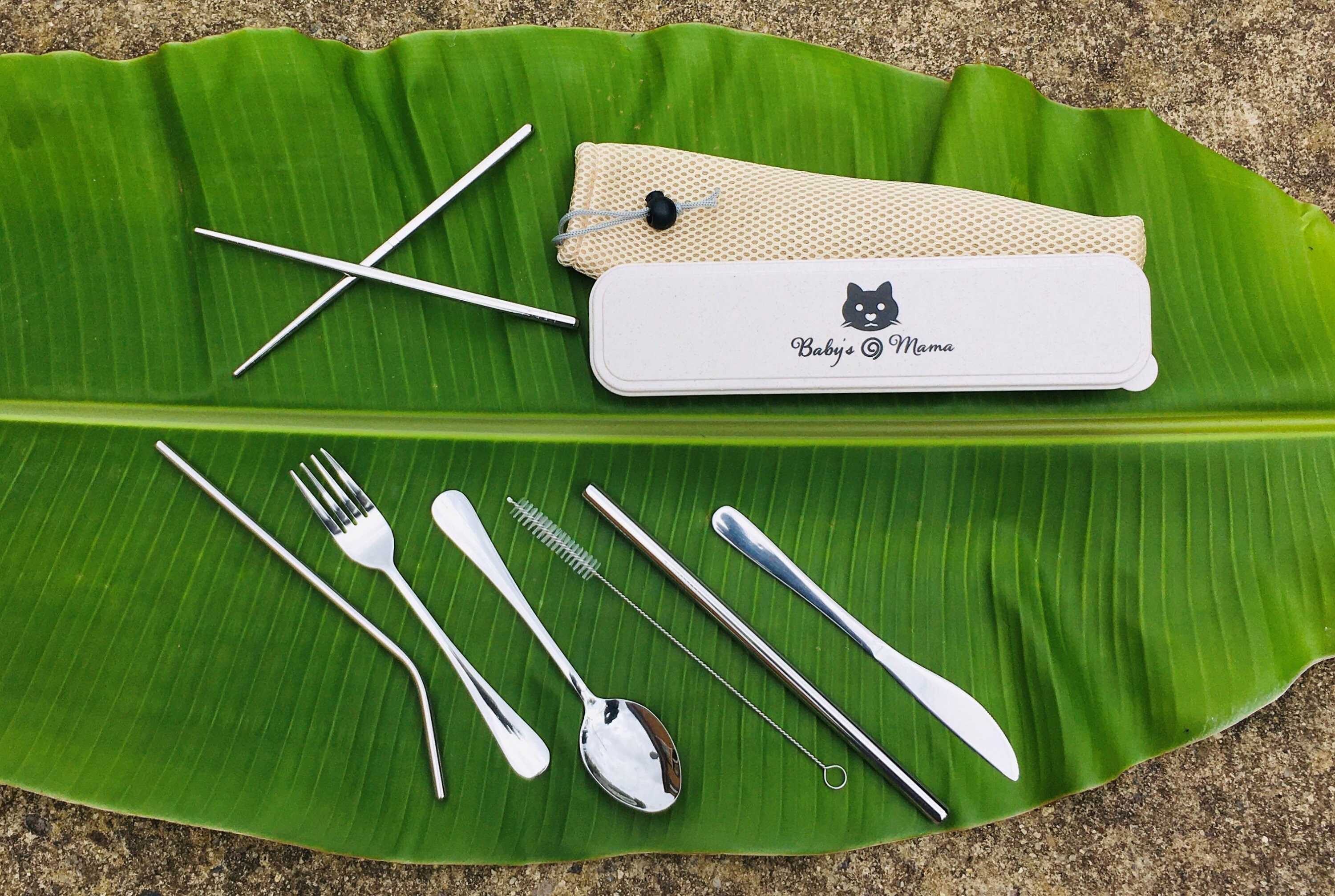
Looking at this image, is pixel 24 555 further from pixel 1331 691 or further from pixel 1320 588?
pixel 1331 691

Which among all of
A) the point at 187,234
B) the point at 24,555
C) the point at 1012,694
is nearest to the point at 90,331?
the point at 187,234

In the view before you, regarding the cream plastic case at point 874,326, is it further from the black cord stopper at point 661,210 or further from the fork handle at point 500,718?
the fork handle at point 500,718

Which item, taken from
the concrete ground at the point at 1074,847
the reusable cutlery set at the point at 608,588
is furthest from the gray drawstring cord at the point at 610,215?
the concrete ground at the point at 1074,847

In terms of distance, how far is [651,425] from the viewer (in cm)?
94

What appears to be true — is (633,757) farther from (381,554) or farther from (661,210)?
(661,210)

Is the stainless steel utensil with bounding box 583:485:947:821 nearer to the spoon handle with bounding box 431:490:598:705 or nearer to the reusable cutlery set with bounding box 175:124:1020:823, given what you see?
the reusable cutlery set with bounding box 175:124:1020:823

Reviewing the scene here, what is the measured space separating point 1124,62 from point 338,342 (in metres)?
1.15

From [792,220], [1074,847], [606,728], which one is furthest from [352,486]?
[1074,847]

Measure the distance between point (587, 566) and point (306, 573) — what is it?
0.33 meters

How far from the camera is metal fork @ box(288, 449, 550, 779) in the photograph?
915 mm

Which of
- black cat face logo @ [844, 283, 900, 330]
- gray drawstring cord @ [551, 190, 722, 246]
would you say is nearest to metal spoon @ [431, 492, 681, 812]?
gray drawstring cord @ [551, 190, 722, 246]

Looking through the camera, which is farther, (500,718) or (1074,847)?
(1074,847)

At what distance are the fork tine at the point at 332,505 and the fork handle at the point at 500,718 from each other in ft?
0.37

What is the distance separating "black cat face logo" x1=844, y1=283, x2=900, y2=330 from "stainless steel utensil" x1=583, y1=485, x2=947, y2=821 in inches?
13.8
